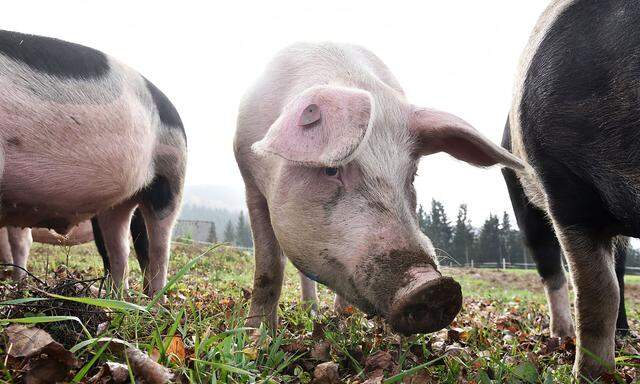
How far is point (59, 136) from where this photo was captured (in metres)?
3.74

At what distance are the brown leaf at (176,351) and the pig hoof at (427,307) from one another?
0.92 meters

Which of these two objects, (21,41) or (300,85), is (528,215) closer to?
(300,85)

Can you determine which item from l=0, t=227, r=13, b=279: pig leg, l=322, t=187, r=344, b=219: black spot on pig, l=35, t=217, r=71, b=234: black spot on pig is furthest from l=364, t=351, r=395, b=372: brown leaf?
l=0, t=227, r=13, b=279: pig leg

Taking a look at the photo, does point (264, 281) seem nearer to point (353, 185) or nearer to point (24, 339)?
point (353, 185)

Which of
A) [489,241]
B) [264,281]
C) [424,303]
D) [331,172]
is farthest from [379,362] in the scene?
[489,241]

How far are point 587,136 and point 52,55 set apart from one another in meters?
3.72

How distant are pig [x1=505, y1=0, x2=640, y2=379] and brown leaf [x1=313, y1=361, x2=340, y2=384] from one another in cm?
122

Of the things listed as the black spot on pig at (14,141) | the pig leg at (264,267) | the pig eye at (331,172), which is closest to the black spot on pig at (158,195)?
the black spot on pig at (14,141)

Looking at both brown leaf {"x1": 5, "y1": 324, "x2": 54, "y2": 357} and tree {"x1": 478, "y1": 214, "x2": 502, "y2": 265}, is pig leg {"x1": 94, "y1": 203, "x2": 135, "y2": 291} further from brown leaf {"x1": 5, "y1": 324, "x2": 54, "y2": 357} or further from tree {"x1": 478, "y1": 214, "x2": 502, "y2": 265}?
tree {"x1": 478, "y1": 214, "x2": 502, "y2": 265}

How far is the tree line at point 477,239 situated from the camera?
48.9 metres

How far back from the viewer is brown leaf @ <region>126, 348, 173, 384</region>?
1686 millimetres

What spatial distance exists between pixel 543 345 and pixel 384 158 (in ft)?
7.24

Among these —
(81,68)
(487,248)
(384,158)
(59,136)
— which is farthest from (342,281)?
(487,248)

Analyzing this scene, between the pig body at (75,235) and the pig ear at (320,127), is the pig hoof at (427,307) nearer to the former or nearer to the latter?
the pig ear at (320,127)
